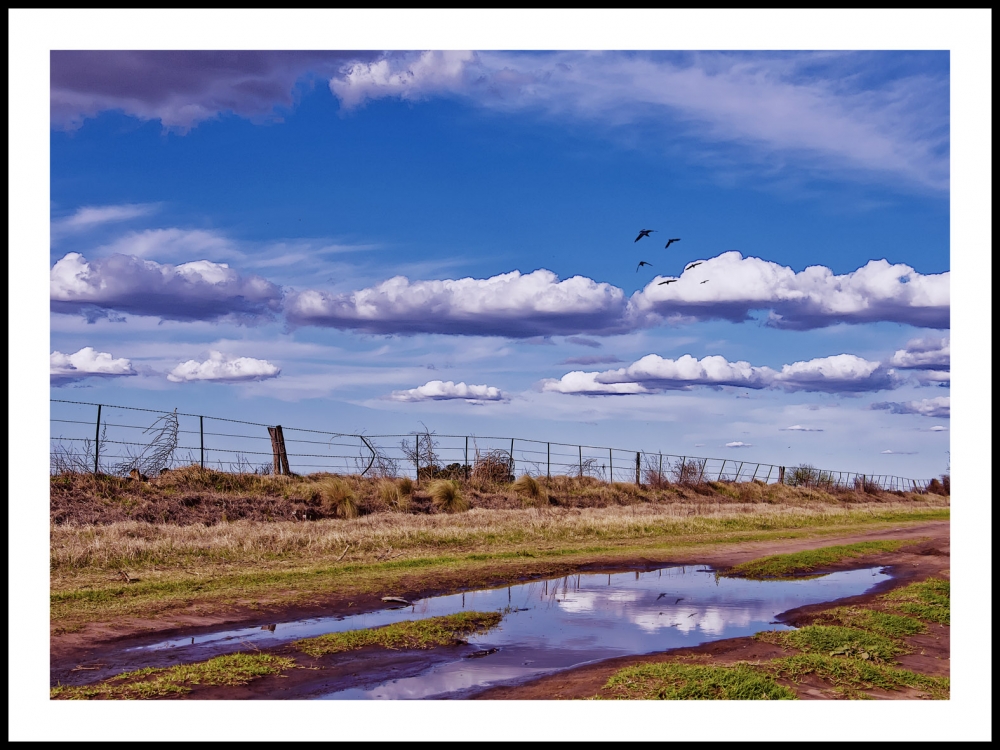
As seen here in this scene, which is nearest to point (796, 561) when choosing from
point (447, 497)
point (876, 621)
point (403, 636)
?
point (876, 621)

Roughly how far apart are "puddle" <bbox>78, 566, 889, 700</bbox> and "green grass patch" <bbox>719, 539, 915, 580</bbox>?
762 mm

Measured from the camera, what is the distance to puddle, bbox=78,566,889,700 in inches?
322

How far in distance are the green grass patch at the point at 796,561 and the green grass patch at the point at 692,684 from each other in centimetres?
857

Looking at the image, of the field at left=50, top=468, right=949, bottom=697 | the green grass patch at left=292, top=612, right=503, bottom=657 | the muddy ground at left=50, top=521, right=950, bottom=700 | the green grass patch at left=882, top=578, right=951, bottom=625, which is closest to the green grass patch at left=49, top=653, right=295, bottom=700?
the muddy ground at left=50, top=521, right=950, bottom=700

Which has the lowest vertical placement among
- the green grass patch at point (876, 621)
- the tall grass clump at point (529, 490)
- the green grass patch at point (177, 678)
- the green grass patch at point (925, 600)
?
the tall grass clump at point (529, 490)

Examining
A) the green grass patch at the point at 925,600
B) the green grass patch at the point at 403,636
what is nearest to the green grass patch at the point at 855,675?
the green grass patch at the point at 925,600

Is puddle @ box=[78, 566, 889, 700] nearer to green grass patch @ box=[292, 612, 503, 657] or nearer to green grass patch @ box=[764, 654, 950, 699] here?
green grass patch @ box=[292, 612, 503, 657]

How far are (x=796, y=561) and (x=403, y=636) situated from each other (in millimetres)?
10886

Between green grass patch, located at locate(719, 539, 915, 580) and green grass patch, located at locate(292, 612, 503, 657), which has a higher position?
green grass patch, located at locate(292, 612, 503, 657)

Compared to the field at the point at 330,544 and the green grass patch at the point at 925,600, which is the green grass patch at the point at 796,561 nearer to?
the field at the point at 330,544

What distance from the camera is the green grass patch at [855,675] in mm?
7809

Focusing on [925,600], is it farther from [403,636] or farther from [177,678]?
[177,678]

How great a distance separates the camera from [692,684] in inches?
285

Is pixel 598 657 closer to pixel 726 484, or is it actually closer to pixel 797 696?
pixel 797 696
